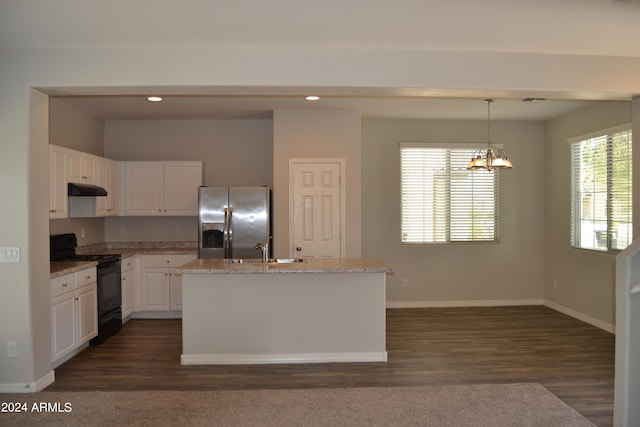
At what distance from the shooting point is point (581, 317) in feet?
19.9

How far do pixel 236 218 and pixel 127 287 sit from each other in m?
1.63

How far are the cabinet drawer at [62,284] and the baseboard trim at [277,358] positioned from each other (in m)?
1.25

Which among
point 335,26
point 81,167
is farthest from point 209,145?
point 335,26

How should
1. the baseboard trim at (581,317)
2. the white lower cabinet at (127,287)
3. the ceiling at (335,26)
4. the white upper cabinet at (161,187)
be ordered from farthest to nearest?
the white upper cabinet at (161,187), the white lower cabinet at (127,287), the baseboard trim at (581,317), the ceiling at (335,26)

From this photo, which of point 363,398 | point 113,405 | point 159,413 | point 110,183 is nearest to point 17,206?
point 113,405

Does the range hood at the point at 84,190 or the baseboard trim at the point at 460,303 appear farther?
the baseboard trim at the point at 460,303

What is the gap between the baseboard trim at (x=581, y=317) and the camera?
5.50m

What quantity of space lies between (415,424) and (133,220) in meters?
5.07

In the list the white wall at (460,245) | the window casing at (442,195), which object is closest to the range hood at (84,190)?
the white wall at (460,245)

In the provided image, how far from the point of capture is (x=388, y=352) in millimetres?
4711

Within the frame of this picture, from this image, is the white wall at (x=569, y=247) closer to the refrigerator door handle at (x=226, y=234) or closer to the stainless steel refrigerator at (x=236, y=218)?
the stainless steel refrigerator at (x=236, y=218)

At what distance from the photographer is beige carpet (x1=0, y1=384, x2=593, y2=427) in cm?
322

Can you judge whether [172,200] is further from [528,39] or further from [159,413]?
[528,39]

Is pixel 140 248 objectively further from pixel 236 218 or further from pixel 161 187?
pixel 236 218
